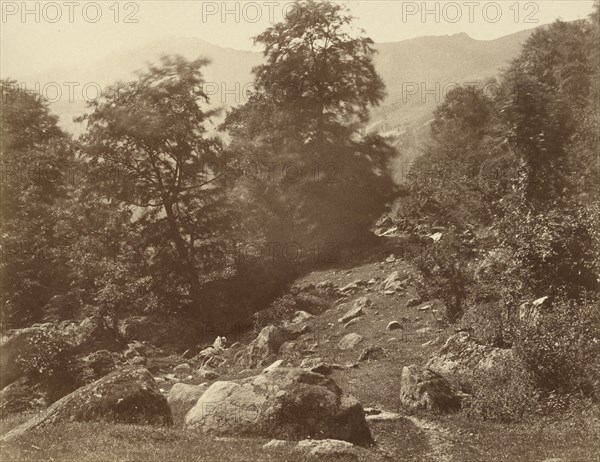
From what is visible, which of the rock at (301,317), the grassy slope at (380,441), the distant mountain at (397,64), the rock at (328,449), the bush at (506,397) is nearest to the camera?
the grassy slope at (380,441)

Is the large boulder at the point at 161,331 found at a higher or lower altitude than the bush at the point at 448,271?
Result: lower

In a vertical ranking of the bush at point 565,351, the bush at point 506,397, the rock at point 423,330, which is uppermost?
the bush at point 565,351

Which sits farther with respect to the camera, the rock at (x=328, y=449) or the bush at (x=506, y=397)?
the bush at (x=506, y=397)

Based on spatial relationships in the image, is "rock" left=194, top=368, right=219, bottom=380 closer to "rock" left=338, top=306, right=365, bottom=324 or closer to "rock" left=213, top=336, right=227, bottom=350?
"rock" left=213, top=336, right=227, bottom=350

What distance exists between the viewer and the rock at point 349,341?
2309cm

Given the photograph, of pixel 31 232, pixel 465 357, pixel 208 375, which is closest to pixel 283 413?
pixel 465 357

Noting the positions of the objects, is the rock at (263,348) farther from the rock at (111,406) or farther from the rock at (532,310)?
the rock at (532,310)

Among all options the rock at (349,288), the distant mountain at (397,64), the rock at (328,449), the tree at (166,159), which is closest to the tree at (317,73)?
the tree at (166,159)

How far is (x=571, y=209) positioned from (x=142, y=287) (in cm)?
2258

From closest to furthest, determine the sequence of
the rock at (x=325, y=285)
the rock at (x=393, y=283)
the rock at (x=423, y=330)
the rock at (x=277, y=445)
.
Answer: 1. the rock at (x=277, y=445)
2. the rock at (x=423, y=330)
3. the rock at (x=393, y=283)
4. the rock at (x=325, y=285)

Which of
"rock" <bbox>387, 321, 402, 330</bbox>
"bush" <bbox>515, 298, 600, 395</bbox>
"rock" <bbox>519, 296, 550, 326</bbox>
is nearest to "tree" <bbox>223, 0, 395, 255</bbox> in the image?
"rock" <bbox>387, 321, 402, 330</bbox>

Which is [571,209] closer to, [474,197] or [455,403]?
[455,403]

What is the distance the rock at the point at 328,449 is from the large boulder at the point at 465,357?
6475 millimetres

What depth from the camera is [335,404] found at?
46.7ft
